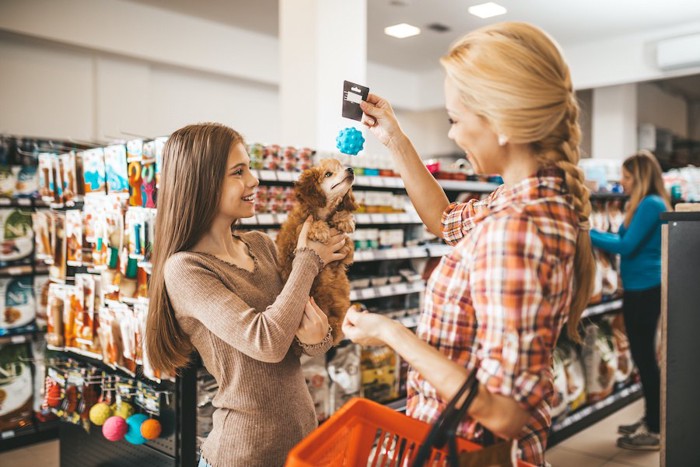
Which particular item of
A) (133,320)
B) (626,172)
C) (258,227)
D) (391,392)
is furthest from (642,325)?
(133,320)

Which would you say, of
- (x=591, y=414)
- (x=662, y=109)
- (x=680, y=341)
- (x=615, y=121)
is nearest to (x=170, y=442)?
(x=680, y=341)

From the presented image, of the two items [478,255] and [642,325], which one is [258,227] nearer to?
[478,255]

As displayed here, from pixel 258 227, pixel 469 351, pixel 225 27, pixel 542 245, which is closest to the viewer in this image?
pixel 542 245

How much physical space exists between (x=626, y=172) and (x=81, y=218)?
12.7ft

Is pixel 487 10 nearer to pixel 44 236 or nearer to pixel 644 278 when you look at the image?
pixel 644 278

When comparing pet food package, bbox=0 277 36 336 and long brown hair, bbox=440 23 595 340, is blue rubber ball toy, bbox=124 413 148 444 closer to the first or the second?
long brown hair, bbox=440 23 595 340

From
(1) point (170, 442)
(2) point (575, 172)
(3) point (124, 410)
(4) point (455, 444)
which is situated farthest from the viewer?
(3) point (124, 410)

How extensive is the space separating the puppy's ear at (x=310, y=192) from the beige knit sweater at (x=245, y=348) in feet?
1.32

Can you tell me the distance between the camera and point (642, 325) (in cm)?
423

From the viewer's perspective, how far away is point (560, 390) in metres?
4.30

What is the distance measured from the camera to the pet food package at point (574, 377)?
176 inches

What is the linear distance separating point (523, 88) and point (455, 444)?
0.69 m

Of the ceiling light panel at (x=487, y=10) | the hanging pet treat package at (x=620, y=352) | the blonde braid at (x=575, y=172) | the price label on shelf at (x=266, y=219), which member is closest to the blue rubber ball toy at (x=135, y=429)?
the price label on shelf at (x=266, y=219)

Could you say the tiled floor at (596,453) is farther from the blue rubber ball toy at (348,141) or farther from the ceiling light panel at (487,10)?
the ceiling light panel at (487,10)
